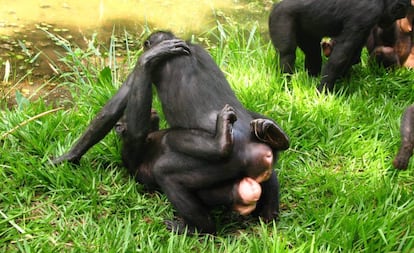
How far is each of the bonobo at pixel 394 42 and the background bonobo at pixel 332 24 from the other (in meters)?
0.50

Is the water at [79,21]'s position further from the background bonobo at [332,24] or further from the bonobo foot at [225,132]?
the bonobo foot at [225,132]

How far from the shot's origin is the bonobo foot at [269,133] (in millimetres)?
3016

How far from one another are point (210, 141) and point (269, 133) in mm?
333

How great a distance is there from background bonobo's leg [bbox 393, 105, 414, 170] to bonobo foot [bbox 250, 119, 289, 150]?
2.68ft

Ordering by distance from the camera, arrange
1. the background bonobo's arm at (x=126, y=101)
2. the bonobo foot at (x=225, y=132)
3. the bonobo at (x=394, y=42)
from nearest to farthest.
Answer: the bonobo foot at (x=225, y=132) < the background bonobo's arm at (x=126, y=101) < the bonobo at (x=394, y=42)

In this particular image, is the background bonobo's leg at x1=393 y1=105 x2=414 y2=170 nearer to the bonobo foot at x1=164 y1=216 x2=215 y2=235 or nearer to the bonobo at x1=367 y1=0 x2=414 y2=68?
the bonobo foot at x1=164 y1=216 x2=215 y2=235

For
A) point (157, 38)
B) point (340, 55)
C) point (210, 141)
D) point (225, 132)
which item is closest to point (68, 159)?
point (157, 38)

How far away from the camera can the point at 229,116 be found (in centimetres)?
298

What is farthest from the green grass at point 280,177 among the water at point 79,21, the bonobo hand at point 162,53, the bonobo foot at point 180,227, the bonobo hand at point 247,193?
the water at point 79,21

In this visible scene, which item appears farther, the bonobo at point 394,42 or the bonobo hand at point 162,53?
the bonobo at point 394,42

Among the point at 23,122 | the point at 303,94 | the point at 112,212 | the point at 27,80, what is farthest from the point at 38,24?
the point at 112,212

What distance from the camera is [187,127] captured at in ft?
10.9

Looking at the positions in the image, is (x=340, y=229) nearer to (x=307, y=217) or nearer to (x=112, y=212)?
(x=307, y=217)

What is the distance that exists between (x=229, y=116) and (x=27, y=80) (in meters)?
3.26
